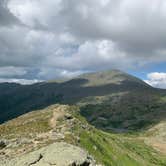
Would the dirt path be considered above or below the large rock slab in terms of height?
above

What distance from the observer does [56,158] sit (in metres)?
58.0

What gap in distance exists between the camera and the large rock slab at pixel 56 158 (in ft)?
188

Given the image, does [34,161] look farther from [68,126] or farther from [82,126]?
[82,126]

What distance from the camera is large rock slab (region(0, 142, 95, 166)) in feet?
188

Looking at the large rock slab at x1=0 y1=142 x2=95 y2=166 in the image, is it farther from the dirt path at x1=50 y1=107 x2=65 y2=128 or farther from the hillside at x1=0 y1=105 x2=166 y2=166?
the dirt path at x1=50 y1=107 x2=65 y2=128

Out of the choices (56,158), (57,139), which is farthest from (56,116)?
(56,158)

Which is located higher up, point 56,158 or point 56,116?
point 56,116

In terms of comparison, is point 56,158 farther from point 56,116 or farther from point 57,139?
point 56,116

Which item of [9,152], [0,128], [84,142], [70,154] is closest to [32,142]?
[9,152]

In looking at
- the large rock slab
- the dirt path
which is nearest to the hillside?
the dirt path

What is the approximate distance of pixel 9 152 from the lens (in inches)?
4003

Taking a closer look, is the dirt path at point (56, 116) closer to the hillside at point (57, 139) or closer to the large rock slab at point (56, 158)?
the hillside at point (57, 139)

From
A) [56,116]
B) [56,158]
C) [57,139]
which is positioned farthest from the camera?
[56,116]

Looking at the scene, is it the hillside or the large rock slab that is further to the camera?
the hillside
